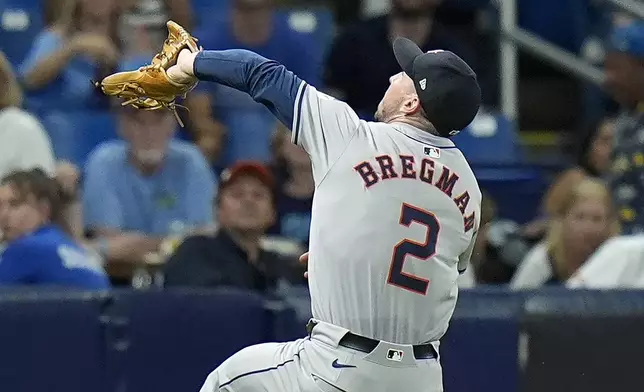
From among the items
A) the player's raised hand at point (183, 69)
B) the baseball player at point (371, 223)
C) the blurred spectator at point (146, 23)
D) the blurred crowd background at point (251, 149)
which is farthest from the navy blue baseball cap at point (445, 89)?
the blurred spectator at point (146, 23)

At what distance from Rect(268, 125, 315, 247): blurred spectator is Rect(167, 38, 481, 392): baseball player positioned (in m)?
3.40

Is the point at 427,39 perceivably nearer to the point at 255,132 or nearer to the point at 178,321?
the point at 255,132

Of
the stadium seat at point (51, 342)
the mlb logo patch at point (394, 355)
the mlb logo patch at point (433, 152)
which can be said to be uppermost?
the mlb logo patch at point (433, 152)

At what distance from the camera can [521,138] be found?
33.4 feet

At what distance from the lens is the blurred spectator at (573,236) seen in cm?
729

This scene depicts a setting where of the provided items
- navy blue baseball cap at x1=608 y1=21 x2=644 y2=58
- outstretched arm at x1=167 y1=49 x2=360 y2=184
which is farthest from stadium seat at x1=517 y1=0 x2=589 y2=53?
outstretched arm at x1=167 y1=49 x2=360 y2=184

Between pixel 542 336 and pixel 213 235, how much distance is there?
162 centimetres

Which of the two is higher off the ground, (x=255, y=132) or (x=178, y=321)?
(x=255, y=132)

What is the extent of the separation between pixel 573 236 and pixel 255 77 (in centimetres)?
341

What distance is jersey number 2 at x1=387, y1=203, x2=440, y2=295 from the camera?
4285 millimetres

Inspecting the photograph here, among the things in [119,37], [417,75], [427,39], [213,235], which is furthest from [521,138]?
[417,75]

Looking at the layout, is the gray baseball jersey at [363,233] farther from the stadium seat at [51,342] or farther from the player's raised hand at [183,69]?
the stadium seat at [51,342]

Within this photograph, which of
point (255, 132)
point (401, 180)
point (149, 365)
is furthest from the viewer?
point (255, 132)

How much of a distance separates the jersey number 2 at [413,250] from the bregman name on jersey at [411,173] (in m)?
0.09
